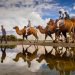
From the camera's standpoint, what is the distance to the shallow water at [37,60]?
562 cm

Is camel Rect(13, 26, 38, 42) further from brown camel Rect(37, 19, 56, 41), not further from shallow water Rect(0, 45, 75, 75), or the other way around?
shallow water Rect(0, 45, 75, 75)

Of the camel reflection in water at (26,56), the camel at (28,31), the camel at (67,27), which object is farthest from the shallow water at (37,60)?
the camel at (67,27)

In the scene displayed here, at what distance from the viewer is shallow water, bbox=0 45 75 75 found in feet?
18.5

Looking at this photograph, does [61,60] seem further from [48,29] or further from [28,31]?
[28,31]

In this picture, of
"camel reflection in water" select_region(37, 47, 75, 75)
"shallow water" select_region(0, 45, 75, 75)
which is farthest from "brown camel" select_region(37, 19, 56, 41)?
"camel reflection in water" select_region(37, 47, 75, 75)

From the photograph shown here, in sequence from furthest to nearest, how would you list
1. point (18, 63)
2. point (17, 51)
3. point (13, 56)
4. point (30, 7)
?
1. point (30, 7)
2. point (17, 51)
3. point (13, 56)
4. point (18, 63)

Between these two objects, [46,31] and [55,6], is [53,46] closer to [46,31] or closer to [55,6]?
[46,31]

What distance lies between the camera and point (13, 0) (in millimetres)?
8289

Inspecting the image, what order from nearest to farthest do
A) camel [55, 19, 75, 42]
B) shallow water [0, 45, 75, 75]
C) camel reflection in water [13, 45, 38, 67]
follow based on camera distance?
shallow water [0, 45, 75, 75]
camel reflection in water [13, 45, 38, 67]
camel [55, 19, 75, 42]

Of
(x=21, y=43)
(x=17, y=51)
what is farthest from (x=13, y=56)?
(x=21, y=43)

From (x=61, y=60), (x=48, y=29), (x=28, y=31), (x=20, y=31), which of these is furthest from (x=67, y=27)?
(x=61, y=60)

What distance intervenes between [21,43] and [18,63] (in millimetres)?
Answer: 2064

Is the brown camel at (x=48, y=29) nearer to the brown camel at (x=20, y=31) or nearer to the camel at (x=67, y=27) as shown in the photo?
the camel at (x=67, y=27)

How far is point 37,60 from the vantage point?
6.59 m
